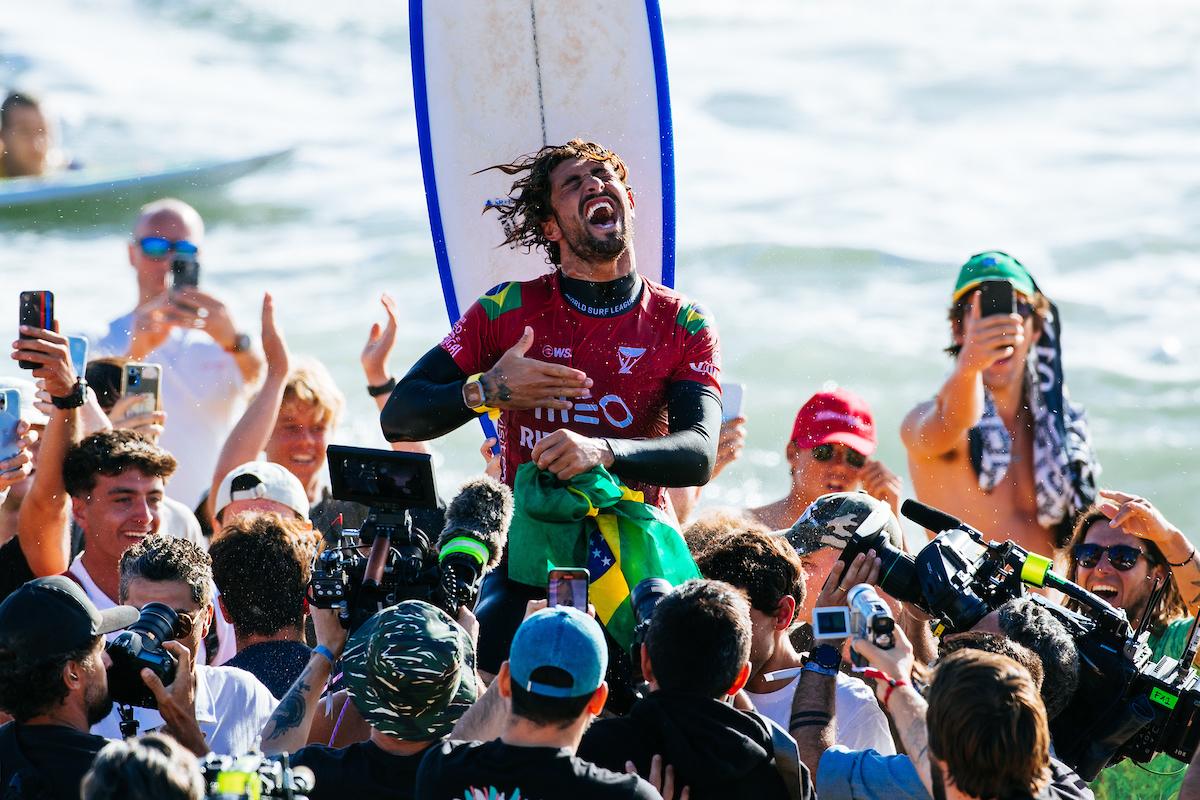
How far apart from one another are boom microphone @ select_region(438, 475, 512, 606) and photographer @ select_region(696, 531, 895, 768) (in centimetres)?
57

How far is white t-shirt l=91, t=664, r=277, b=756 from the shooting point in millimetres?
3145

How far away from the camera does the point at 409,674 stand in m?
2.62

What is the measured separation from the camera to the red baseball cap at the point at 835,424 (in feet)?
17.1

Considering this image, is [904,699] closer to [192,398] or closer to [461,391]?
[461,391]

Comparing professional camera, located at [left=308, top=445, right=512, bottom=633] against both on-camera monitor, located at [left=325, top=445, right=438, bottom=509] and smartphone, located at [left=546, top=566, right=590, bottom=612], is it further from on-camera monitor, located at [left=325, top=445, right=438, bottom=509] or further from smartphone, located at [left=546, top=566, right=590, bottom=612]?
smartphone, located at [left=546, top=566, right=590, bottom=612]

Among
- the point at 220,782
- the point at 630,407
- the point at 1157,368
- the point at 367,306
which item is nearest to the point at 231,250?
the point at 367,306

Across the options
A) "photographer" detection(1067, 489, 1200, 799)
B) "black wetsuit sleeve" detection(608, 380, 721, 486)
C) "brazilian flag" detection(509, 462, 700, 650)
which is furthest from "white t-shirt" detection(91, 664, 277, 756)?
"photographer" detection(1067, 489, 1200, 799)

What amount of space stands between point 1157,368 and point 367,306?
873 centimetres

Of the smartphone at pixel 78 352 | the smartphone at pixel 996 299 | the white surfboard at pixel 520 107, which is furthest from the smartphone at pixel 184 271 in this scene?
the smartphone at pixel 996 299

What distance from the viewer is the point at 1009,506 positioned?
5496 mm

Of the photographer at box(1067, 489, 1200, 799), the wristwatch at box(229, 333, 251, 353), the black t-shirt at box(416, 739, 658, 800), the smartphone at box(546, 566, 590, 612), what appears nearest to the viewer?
the black t-shirt at box(416, 739, 658, 800)

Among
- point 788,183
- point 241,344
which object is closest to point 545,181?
point 241,344

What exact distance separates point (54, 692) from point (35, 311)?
2041 mm

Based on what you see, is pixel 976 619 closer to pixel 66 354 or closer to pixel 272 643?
pixel 272 643
